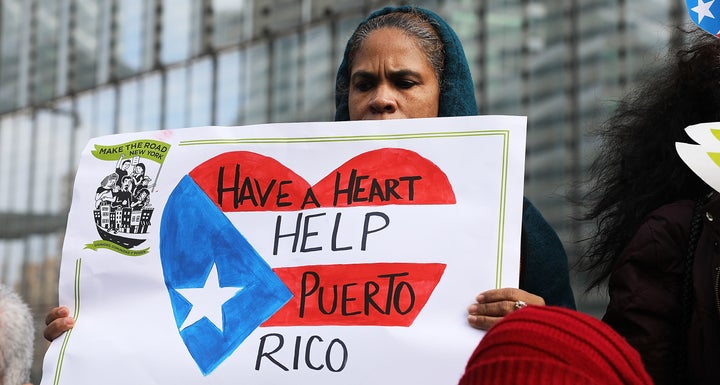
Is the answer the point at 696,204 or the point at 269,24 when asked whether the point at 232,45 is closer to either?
the point at 269,24

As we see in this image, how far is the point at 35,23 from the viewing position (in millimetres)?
27547

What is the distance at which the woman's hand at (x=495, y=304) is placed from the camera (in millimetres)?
1995

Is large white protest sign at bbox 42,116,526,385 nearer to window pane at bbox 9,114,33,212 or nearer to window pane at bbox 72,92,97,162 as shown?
window pane at bbox 72,92,97,162

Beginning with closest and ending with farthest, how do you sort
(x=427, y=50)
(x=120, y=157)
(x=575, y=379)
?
(x=575, y=379) < (x=120, y=157) < (x=427, y=50)

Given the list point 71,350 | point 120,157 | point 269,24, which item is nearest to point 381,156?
point 120,157

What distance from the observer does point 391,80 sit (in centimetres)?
257

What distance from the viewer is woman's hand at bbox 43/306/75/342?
7.62ft

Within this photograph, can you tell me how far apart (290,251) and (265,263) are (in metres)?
0.06

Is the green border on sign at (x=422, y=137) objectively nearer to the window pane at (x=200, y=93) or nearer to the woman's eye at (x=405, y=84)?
the woman's eye at (x=405, y=84)

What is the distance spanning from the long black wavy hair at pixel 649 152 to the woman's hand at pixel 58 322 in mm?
1068

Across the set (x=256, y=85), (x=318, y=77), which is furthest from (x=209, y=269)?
(x=256, y=85)

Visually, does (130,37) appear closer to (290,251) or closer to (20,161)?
(20,161)

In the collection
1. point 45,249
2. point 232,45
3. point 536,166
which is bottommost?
point 45,249

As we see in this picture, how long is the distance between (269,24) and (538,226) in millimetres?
20715
